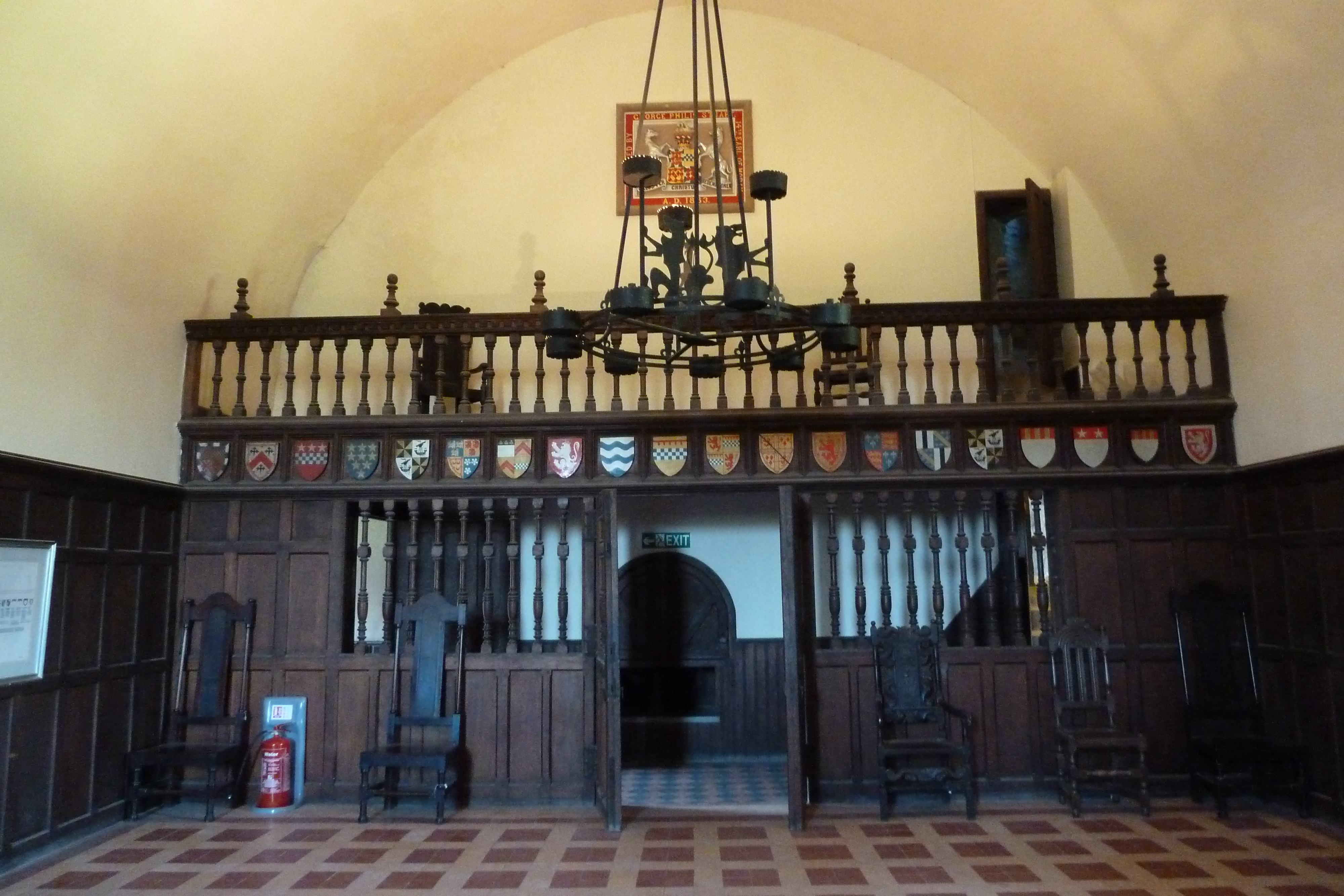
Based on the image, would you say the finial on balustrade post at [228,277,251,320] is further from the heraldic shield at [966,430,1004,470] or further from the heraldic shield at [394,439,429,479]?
the heraldic shield at [966,430,1004,470]

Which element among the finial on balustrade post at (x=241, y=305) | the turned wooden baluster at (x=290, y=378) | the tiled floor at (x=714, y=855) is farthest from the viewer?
the finial on balustrade post at (x=241, y=305)

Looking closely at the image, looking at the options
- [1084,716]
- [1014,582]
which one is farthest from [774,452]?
[1084,716]

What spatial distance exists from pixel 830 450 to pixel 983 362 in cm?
121

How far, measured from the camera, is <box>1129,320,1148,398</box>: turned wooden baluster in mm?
6008

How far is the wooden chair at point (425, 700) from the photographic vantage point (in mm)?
5766

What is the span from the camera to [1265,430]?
566cm

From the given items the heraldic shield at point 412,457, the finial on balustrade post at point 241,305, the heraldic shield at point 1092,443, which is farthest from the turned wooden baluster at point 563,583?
the heraldic shield at point 1092,443

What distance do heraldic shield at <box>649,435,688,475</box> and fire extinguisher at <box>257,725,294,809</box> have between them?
2998mm

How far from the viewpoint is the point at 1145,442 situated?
6.00 m

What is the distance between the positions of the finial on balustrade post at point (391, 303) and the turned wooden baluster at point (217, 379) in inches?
43.0

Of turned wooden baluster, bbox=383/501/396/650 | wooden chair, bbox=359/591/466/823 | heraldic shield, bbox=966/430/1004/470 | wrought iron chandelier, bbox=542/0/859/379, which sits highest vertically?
wrought iron chandelier, bbox=542/0/859/379

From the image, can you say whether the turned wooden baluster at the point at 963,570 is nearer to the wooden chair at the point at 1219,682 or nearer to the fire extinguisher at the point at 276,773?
the wooden chair at the point at 1219,682

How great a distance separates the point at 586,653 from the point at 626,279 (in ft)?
10.7

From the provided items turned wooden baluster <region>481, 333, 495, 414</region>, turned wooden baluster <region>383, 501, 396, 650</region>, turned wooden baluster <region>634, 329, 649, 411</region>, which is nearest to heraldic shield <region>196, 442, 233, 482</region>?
turned wooden baluster <region>383, 501, 396, 650</region>
